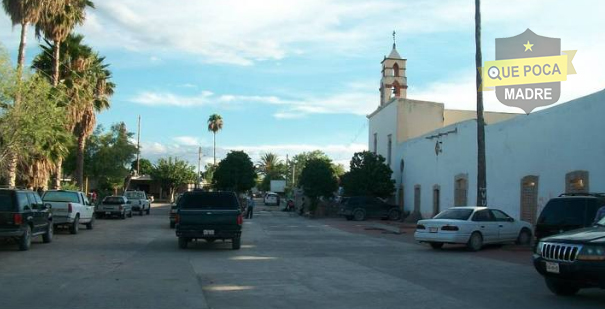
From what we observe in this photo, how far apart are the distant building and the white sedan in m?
3.39

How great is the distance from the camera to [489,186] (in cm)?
2856

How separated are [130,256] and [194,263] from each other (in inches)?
95.2

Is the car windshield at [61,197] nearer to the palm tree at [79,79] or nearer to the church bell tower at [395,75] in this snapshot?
the palm tree at [79,79]

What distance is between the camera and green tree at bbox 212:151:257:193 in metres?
54.4

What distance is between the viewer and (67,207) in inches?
907

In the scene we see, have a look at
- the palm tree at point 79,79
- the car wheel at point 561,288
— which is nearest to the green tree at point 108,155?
the palm tree at point 79,79

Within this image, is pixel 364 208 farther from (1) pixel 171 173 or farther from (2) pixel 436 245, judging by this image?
(1) pixel 171 173

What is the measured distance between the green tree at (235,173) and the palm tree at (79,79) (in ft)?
59.1

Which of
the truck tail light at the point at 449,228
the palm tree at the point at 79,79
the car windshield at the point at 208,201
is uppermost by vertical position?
the palm tree at the point at 79,79

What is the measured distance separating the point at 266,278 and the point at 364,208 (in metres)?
29.0

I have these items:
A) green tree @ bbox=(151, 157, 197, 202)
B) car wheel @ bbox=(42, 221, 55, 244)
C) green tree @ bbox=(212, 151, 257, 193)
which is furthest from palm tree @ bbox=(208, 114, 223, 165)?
car wheel @ bbox=(42, 221, 55, 244)

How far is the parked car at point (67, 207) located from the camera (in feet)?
75.3

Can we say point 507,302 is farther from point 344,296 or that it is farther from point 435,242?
point 435,242

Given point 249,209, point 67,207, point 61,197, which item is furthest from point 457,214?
point 249,209
